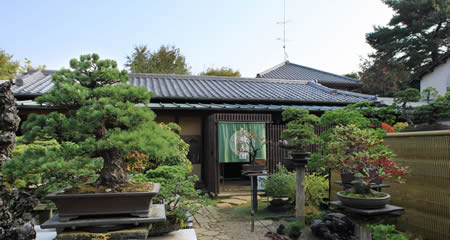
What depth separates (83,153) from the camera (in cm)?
262

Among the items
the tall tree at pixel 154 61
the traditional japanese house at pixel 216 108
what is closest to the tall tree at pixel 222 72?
the tall tree at pixel 154 61

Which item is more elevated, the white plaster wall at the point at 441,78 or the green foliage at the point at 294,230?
the white plaster wall at the point at 441,78

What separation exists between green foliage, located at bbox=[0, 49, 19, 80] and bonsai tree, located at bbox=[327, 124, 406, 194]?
22583 millimetres

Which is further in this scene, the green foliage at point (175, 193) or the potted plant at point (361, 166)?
the green foliage at point (175, 193)

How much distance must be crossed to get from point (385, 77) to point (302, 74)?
222 inches

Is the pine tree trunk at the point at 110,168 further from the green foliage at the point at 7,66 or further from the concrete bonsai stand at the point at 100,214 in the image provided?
Result: the green foliage at the point at 7,66

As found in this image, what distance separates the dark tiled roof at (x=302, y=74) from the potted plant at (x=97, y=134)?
18792 mm

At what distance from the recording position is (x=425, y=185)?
4.58 m

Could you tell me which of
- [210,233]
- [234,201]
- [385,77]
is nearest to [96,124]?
[210,233]

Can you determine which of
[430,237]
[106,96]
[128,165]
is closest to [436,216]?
[430,237]

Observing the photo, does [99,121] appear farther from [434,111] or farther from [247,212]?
[247,212]

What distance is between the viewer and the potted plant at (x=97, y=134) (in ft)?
8.16

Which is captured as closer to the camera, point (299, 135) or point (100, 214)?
point (100, 214)

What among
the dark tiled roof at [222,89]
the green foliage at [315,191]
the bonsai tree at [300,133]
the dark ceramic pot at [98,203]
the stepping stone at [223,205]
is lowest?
the stepping stone at [223,205]
